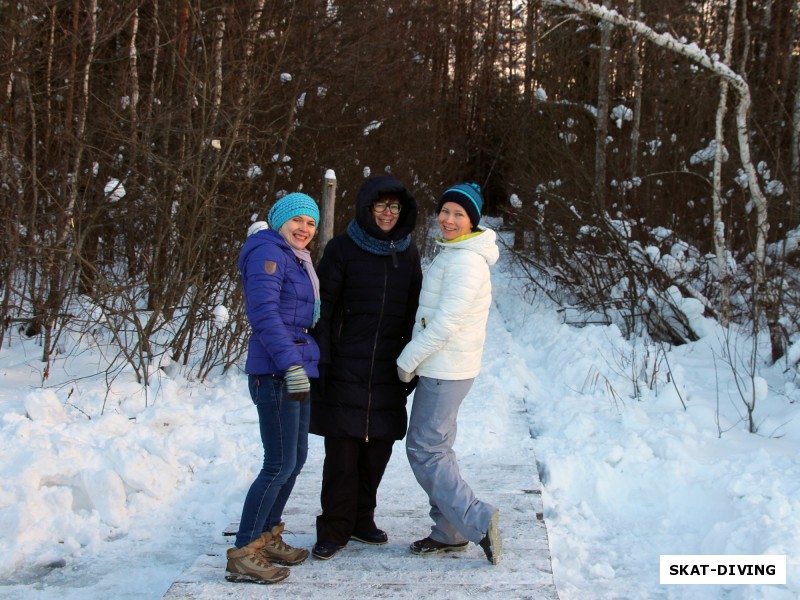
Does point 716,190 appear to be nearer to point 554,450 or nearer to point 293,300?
point 554,450

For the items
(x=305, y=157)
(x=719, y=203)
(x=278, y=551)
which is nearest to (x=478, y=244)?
(x=278, y=551)

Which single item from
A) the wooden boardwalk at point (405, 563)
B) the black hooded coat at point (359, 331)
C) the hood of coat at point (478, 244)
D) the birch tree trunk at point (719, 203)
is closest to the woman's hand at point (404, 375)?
the black hooded coat at point (359, 331)

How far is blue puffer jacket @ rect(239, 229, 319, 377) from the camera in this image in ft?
11.2

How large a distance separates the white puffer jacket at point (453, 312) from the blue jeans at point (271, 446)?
58 centimetres

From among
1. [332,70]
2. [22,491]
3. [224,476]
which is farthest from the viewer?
[332,70]

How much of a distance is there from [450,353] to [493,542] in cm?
90

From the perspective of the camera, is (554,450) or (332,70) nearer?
(554,450)

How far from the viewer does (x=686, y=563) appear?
13.7ft

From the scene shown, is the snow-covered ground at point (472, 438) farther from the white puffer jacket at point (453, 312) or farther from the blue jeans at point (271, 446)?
the white puffer jacket at point (453, 312)

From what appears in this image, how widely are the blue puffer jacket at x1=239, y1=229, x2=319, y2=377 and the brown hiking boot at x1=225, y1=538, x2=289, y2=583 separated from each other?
0.81m

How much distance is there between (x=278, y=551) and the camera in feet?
12.1

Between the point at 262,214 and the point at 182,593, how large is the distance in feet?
20.0

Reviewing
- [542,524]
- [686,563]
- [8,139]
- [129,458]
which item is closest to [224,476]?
[129,458]

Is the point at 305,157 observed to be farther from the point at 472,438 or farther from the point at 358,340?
the point at 358,340
